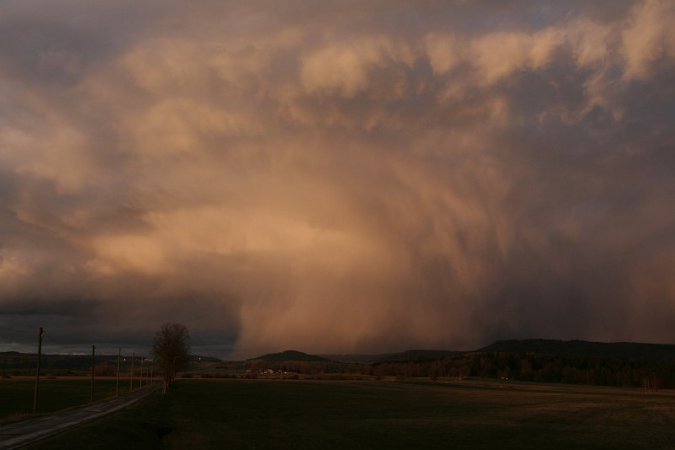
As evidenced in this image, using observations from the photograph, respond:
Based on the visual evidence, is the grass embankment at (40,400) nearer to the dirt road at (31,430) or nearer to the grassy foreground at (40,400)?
the grassy foreground at (40,400)

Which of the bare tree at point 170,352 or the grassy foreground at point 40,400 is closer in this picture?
the grassy foreground at point 40,400

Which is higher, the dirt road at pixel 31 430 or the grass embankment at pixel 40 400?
the dirt road at pixel 31 430

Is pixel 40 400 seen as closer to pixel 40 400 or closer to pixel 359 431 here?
pixel 40 400

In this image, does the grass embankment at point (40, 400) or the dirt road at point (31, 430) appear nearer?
the dirt road at point (31, 430)

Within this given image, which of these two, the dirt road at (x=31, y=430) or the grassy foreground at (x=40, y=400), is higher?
the dirt road at (x=31, y=430)

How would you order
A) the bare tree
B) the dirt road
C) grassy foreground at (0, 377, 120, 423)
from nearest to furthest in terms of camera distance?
the dirt road
grassy foreground at (0, 377, 120, 423)
the bare tree

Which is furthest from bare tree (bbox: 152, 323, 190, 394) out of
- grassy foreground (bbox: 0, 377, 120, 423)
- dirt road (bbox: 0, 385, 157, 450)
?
dirt road (bbox: 0, 385, 157, 450)

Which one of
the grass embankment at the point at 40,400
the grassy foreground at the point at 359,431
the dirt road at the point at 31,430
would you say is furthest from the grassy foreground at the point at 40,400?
the grassy foreground at the point at 359,431

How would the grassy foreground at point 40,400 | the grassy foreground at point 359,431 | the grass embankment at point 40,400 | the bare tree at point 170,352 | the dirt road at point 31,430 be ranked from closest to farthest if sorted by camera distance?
the dirt road at point 31,430, the grassy foreground at point 359,431, the grass embankment at point 40,400, the grassy foreground at point 40,400, the bare tree at point 170,352

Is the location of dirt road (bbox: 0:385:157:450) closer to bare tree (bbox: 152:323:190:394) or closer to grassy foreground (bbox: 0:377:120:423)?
grassy foreground (bbox: 0:377:120:423)

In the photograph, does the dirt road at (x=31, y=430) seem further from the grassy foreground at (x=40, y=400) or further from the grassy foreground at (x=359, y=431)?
the grassy foreground at (x=40, y=400)

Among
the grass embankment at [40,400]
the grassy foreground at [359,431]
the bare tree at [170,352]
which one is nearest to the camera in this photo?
the grassy foreground at [359,431]

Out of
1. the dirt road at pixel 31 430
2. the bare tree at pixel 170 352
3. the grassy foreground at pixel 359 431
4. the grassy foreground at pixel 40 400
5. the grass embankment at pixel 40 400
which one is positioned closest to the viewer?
the dirt road at pixel 31 430

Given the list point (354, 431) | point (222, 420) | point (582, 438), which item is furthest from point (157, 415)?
point (582, 438)
